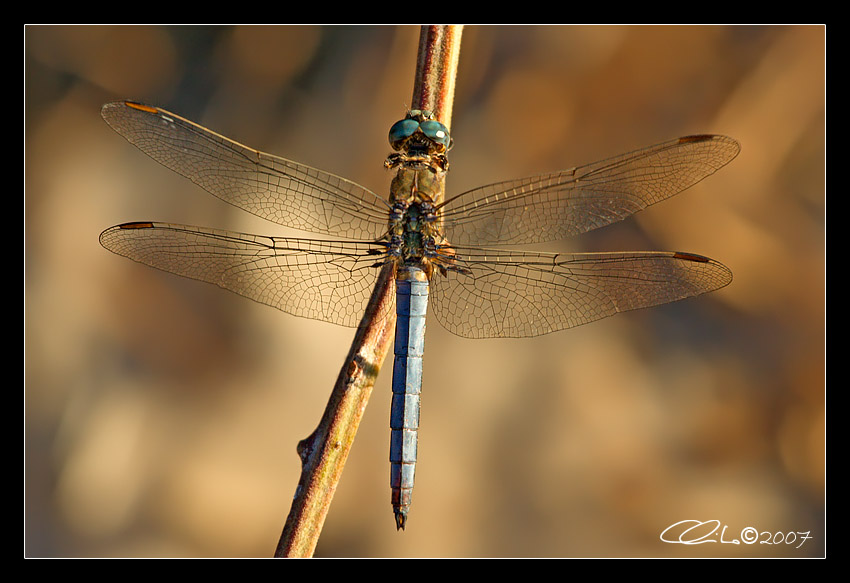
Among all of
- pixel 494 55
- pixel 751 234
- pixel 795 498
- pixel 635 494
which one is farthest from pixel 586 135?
pixel 795 498

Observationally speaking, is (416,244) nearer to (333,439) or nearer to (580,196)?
(580,196)

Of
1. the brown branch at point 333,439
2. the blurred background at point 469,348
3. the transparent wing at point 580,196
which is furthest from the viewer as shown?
the blurred background at point 469,348

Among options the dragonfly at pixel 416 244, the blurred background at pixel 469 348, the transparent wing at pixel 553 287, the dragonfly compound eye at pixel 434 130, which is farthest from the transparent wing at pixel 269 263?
the blurred background at pixel 469 348

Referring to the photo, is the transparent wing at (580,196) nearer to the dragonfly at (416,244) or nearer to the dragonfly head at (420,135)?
the dragonfly at (416,244)

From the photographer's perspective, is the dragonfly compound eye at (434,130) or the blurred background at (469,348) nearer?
the dragonfly compound eye at (434,130)

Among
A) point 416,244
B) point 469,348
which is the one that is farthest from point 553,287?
point 469,348

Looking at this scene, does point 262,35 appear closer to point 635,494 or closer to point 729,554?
point 635,494

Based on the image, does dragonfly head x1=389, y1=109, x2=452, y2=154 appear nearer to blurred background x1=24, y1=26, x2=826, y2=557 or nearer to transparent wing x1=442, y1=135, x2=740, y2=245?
transparent wing x1=442, y1=135, x2=740, y2=245
